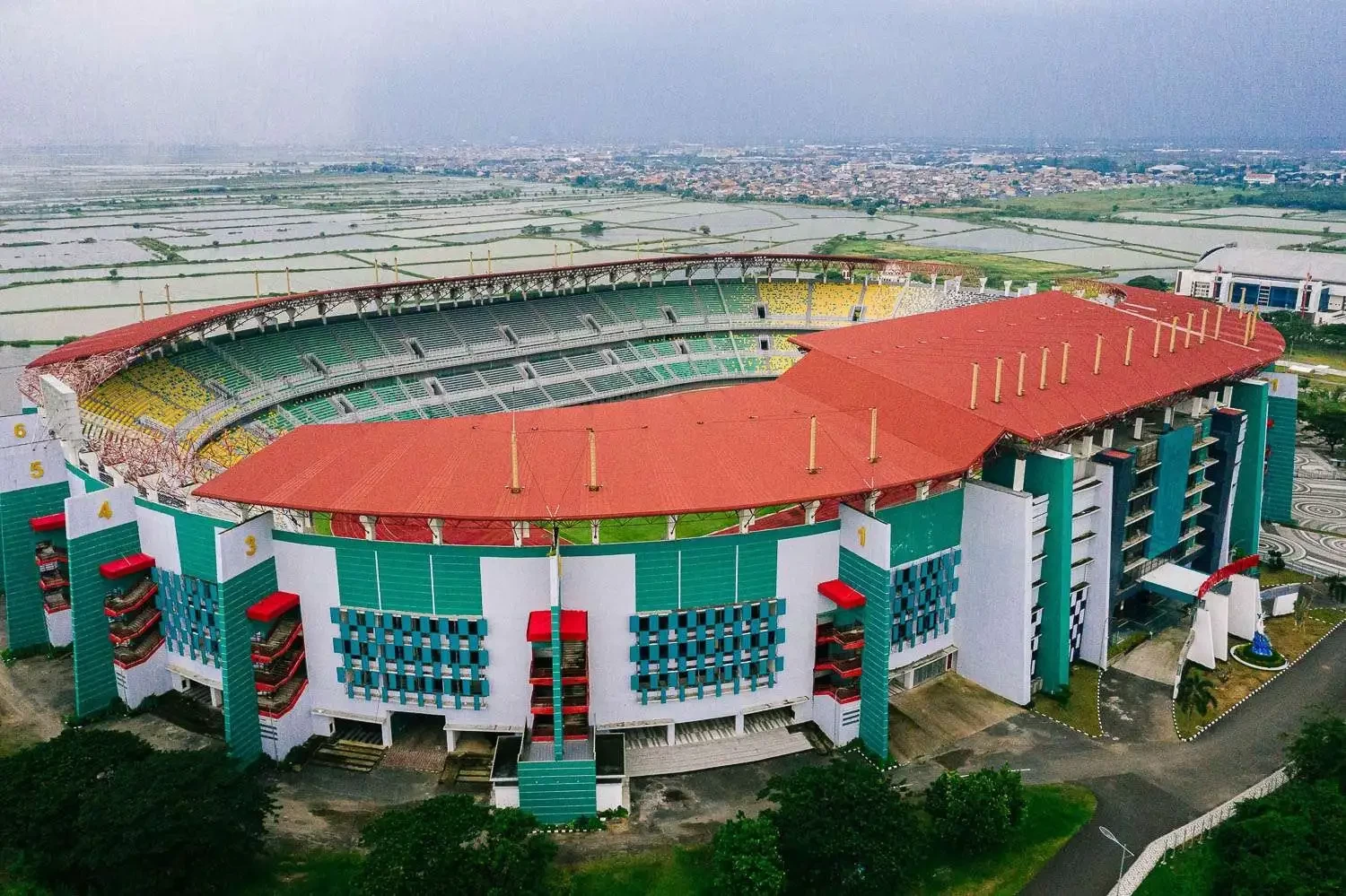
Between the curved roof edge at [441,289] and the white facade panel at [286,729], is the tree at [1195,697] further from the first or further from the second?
the curved roof edge at [441,289]

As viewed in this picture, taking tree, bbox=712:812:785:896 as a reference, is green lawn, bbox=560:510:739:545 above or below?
above

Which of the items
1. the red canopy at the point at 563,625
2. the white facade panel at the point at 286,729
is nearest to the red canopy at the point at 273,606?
the white facade panel at the point at 286,729

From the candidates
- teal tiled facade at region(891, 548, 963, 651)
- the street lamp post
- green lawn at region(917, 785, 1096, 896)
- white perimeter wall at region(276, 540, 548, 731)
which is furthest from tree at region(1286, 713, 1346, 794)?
white perimeter wall at region(276, 540, 548, 731)

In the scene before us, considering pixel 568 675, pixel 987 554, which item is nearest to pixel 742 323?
pixel 987 554

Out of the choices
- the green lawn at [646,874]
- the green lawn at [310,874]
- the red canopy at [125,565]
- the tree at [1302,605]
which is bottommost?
the green lawn at [646,874]

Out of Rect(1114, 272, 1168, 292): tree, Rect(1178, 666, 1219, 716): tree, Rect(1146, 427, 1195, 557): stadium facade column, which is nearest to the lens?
Rect(1178, 666, 1219, 716): tree

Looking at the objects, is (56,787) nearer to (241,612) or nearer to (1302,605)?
(241,612)

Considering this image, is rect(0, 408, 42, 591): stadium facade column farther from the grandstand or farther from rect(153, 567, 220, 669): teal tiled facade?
the grandstand
